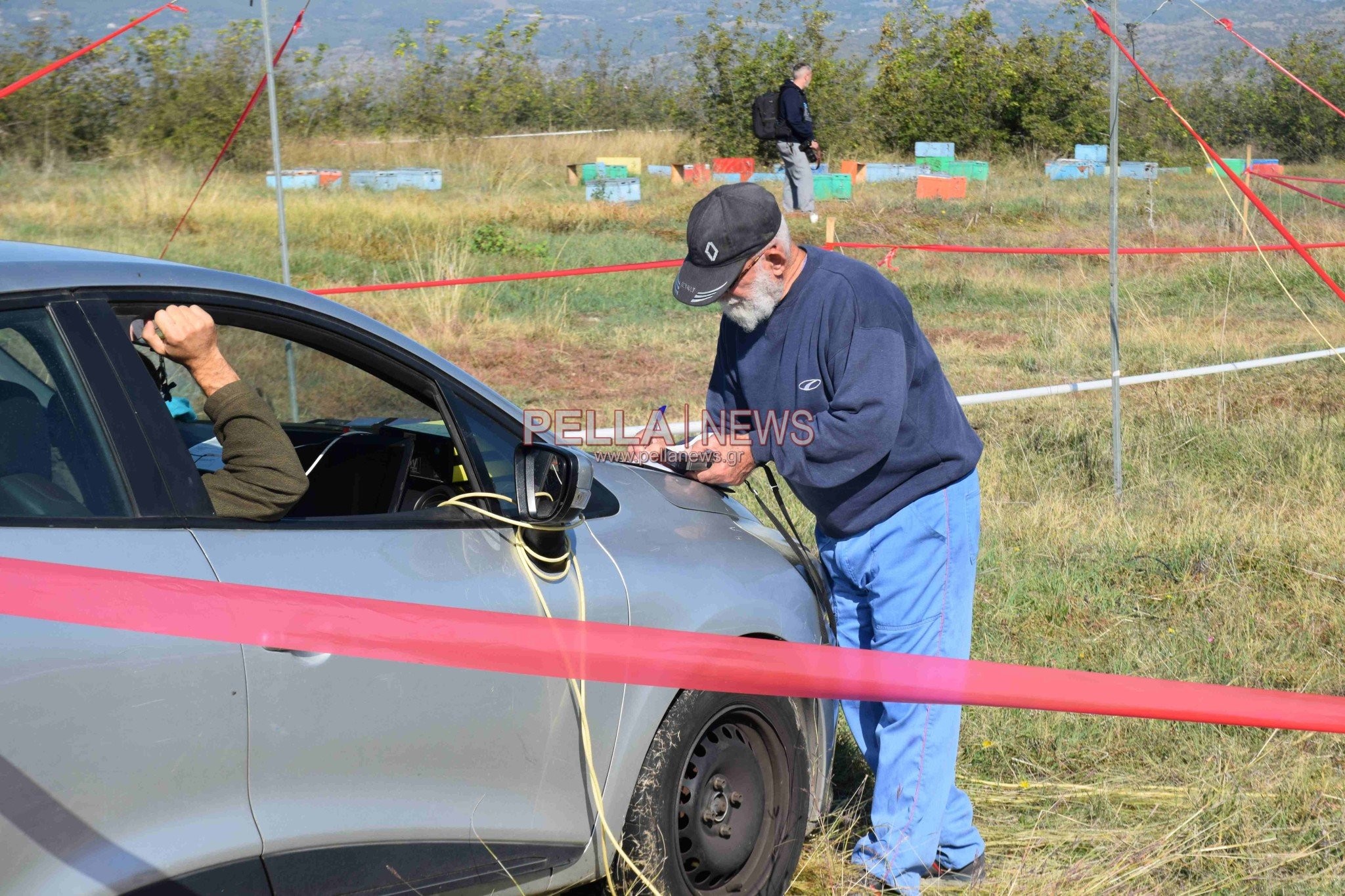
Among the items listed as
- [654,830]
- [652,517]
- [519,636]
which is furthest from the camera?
[652,517]

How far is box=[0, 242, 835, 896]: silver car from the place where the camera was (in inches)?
71.0

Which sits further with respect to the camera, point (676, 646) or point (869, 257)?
point (869, 257)

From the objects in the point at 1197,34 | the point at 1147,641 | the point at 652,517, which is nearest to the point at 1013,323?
the point at 1147,641

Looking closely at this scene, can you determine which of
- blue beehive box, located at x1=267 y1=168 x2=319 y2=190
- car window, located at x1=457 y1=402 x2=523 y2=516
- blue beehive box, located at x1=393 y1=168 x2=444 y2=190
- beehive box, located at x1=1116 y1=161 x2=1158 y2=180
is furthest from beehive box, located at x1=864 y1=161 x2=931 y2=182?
car window, located at x1=457 y1=402 x2=523 y2=516

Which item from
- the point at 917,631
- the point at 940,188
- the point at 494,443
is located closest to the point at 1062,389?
the point at 917,631

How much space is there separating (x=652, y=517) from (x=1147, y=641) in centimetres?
257

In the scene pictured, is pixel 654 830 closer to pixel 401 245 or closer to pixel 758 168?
pixel 401 245

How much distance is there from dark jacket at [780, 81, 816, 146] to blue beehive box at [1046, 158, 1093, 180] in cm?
856

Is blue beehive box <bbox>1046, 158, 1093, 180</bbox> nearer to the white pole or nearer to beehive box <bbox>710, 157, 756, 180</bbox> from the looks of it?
beehive box <bbox>710, 157, 756, 180</bbox>

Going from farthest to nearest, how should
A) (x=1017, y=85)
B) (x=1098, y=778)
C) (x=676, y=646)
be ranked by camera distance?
(x=1017, y=85), (x=1098, y=778), (x=676, y=646)

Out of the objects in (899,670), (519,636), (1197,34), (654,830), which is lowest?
(654,830)

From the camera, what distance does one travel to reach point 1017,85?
2597 cm

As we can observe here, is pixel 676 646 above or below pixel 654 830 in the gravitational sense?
above

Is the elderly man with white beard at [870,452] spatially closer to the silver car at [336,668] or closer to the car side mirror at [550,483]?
the silver car at [336,668]
